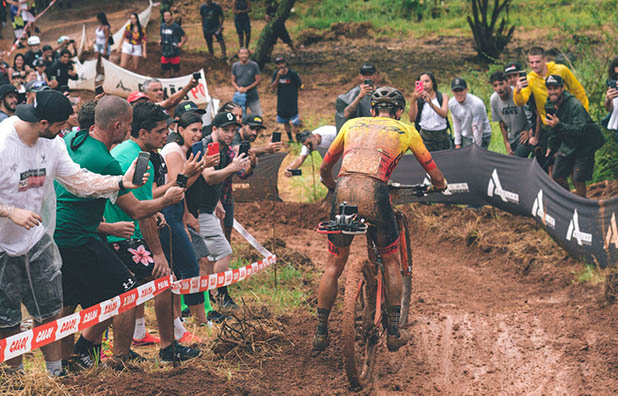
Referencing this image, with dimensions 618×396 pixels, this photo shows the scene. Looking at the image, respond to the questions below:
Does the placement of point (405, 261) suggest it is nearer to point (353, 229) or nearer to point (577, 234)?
point (353, 229)

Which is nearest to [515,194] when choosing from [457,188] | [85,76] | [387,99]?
[457,188]

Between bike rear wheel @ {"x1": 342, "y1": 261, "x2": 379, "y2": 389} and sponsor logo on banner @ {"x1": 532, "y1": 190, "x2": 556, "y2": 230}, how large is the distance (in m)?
3.97

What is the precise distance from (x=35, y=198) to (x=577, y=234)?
633 cm

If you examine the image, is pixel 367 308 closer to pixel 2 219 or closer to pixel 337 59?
pixel 2 219

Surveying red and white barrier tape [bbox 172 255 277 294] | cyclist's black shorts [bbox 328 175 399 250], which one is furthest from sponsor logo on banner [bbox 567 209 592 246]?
red and white barrier tape [bbox 172 255 277 294]

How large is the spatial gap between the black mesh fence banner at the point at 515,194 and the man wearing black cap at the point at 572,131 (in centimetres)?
47

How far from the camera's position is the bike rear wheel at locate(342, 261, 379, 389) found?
5688 millimetres

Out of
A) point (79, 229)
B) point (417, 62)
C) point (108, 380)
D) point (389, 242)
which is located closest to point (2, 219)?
point (79, 229)

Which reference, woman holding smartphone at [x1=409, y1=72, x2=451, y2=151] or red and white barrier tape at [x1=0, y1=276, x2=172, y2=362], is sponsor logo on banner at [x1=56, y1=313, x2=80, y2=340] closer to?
red and white barrier tape at [x1=0, y1=276, x2=172, y2=362]

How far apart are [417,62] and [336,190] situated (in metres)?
18.2

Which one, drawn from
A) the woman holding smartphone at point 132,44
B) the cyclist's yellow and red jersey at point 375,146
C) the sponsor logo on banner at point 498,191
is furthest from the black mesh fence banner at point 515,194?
the woman holding smartphone at point 132,44

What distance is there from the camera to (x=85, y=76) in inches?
780

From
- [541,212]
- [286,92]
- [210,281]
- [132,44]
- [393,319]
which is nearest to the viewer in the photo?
[393,319]

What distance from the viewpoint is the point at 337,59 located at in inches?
985
